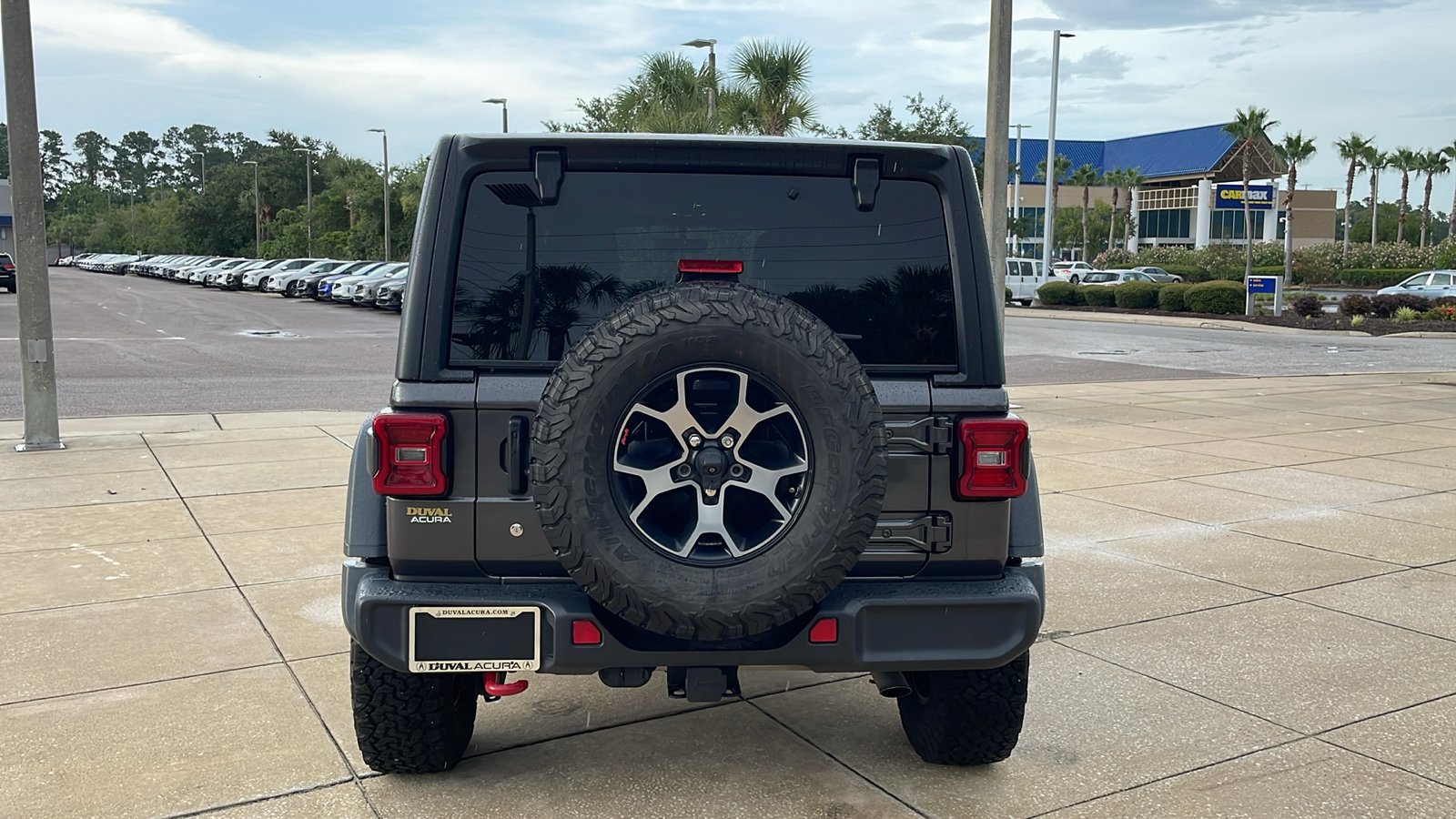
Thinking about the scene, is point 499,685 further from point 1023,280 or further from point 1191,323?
point 1023,280

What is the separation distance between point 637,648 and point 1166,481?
672 cm

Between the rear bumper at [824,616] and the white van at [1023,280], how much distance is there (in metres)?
41.6

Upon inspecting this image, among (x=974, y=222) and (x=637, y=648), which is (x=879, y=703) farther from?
(x=974, y=222)

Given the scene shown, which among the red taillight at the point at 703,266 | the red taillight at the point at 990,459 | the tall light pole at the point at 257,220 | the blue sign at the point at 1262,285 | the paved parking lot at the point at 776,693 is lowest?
the paved parking lot at the point at 776,693

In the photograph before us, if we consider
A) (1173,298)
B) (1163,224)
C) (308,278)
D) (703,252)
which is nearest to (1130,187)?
(1163,224)

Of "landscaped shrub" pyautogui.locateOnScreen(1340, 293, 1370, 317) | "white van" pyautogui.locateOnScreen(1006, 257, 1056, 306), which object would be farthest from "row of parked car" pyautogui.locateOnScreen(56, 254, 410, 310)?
"landscaped shrub" pyautogui.locateOnScreen(1340, 293, 1370, 317)

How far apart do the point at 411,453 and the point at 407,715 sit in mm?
870

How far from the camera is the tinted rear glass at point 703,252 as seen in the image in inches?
134

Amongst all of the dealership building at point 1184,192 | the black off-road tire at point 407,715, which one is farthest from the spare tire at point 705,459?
the dealership building at point 1184,192

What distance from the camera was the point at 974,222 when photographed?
3.58 m

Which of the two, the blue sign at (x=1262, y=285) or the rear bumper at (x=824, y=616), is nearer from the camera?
the rear bumper at (x=824, y=616)

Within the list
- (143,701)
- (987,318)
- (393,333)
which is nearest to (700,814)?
(987,318)

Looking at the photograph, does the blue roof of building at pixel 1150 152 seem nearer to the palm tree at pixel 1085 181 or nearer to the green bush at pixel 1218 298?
the palm tree at pixel 1085 181

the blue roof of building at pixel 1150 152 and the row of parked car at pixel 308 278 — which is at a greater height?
the blue roof of building at pixel 1150 152
